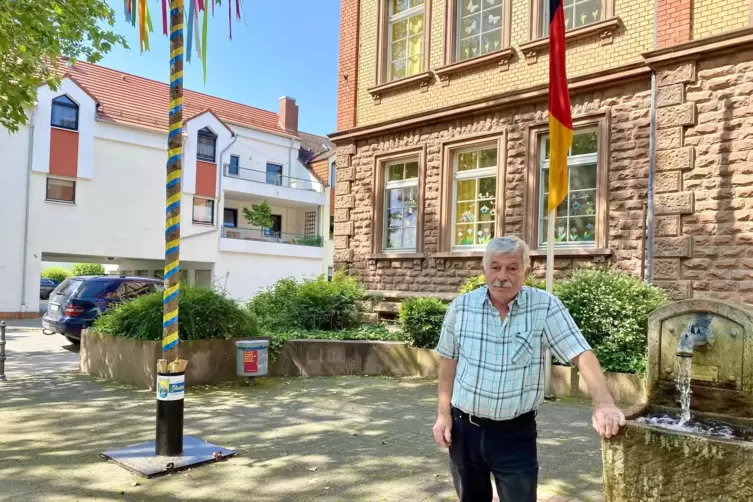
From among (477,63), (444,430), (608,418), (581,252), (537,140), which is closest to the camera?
(608,418)

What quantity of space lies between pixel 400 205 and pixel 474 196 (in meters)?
2.16

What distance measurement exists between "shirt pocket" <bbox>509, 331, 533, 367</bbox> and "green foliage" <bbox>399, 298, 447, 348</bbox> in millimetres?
7774

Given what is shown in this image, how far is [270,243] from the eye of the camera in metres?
35.9

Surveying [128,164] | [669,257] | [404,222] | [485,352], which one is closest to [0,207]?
[128,164]

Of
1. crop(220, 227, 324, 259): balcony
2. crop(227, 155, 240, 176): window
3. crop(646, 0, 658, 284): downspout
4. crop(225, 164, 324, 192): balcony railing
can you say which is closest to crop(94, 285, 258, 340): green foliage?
crop(646, 0, 658, 284): downspout

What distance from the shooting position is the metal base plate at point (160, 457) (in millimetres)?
5402

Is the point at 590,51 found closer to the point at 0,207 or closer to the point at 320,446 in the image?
the point at 320,446

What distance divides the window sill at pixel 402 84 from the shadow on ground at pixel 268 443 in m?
7.32

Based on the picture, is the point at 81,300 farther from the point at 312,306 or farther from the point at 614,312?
the point at 614,312

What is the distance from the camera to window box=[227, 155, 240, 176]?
35944mm

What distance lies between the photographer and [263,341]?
993 centimetres

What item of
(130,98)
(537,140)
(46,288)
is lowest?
(46,288)

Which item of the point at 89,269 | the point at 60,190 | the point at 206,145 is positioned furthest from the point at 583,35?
the point at 89,269

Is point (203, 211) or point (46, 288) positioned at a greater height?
point (203, 211)
